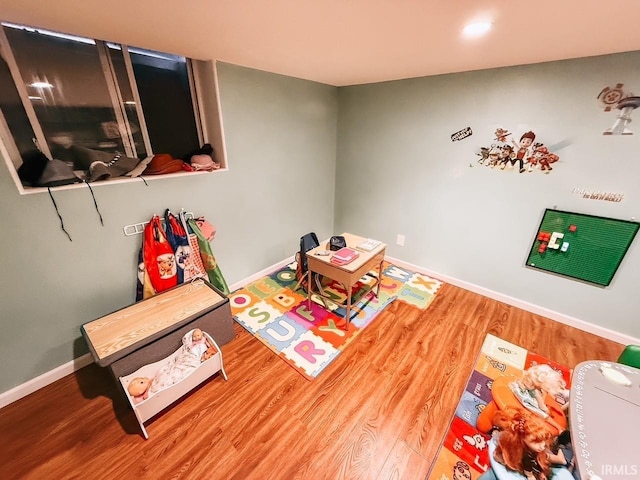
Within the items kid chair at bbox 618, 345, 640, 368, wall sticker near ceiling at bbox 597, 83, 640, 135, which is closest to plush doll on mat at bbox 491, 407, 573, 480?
kid chair at bbox 618, 345, 640, 368

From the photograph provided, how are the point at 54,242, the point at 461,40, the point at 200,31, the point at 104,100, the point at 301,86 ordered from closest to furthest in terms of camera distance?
the point at 200,31
the point at 461,40
the point at 54,242
the point at 104,100
the point at 301,86

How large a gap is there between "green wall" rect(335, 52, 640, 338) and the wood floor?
64cm

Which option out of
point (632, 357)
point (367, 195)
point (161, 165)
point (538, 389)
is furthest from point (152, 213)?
point (632, 357)

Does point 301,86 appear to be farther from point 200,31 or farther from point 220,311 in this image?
point 220,311

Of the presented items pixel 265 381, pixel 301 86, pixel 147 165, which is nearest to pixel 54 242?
pixel 147 165

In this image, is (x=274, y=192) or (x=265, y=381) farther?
(x=274, y=192)

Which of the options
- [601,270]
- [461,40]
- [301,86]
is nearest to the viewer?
[461,40]

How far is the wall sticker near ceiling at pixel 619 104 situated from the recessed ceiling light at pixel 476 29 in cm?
125

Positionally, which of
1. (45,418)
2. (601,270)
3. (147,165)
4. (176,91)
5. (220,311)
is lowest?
(45,418)

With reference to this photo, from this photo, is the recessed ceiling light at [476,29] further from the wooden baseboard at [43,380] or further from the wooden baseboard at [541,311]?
the wooden baseboard at [43,380]

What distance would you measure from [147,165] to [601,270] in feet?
12.5

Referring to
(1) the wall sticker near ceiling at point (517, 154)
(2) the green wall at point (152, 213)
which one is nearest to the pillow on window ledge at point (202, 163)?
(2) the green wall at point (152, 213)

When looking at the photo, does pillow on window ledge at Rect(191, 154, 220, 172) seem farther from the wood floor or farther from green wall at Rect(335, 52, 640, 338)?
green wall at Rect(335, 52, 640, 338)

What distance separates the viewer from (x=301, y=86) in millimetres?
2830
